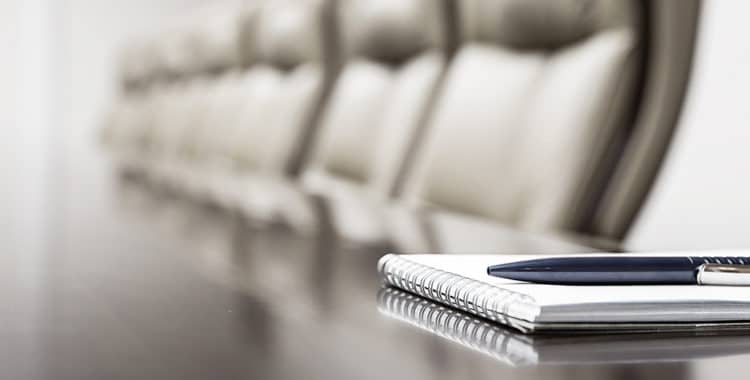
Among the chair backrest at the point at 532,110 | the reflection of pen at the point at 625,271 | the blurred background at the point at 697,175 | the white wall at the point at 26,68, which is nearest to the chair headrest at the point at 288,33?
the blurred background at the point at 697,175

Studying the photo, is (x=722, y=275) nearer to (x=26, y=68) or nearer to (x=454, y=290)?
(x=454, y=290)

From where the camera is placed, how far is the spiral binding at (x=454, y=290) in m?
0.27

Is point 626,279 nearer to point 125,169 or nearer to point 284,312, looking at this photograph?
point 284,312

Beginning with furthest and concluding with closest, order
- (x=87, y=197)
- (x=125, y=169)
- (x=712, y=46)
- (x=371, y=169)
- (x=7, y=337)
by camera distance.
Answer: (x=371, y=169)
(x=125, y=169)
(x=712, y=46)
(x=87, y=197)
(x=7, y=337)

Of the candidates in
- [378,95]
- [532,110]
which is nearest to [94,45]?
[378,95]

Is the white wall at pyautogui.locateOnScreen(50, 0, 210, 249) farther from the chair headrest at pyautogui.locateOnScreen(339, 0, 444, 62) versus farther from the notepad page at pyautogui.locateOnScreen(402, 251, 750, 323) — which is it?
the notepad page at pyautogui.locateOnScreen(402, 251, 750, 323)

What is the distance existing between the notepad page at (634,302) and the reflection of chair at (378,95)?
916 millimetres

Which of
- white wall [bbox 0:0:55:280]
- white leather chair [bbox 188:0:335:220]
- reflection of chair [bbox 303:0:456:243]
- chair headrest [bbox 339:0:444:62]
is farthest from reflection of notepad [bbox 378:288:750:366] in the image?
white wall [bbox 0:0:55:280]

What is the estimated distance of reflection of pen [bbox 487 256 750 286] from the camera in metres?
0.29

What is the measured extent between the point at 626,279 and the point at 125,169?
112cm

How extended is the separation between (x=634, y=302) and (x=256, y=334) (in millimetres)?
94

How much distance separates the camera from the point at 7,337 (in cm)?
25

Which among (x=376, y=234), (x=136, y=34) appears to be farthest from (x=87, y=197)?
(x=136, y=34)

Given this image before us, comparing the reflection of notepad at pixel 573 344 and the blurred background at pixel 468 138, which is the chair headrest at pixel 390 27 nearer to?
the blurred background at pixel 468 138
